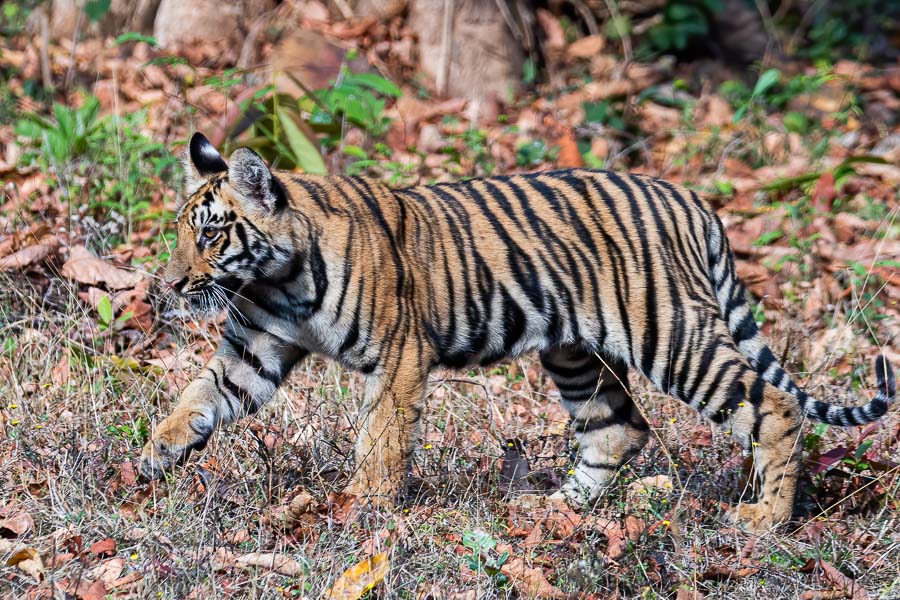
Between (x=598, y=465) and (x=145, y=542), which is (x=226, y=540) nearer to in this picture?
(x=145, y=542)

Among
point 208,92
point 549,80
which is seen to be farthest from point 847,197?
point 208,92

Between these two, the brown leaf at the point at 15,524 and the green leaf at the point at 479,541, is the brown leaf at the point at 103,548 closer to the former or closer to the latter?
the brown leaf at the point at 15,524

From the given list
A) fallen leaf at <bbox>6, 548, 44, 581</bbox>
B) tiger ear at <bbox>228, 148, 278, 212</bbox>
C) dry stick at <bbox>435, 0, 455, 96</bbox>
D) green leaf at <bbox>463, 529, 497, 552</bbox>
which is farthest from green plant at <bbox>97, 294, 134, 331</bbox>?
dry stick at <bbox>435, 0, 455, 96</bbox>

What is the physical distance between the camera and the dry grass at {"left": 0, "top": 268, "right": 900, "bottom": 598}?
3.58 meters

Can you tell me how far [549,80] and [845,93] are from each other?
2487mm

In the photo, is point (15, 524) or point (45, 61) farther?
point (45, 61)

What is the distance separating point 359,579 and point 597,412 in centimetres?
176

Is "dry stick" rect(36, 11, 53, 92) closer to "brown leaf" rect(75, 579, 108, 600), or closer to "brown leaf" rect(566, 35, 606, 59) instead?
"brown leaf" rect(566, 35, 606, 59)

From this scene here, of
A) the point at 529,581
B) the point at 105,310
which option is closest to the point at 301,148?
the point at 105,310

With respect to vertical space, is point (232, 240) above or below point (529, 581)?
above

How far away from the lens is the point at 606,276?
4.51m

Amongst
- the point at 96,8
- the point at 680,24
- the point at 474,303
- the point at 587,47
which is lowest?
the point at 587,47

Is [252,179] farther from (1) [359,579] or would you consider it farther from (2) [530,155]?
(2) [530,155]

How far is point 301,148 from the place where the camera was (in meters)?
6.46
